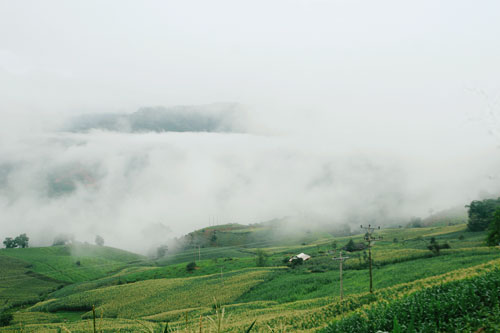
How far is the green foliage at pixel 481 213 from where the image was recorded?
106438 millimetres

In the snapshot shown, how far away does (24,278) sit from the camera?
12512 cm

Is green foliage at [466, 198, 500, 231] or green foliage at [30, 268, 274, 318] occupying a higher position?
green foliage at [466, 198, 500, 231]

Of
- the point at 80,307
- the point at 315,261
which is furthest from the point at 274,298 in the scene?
the point at 80,307

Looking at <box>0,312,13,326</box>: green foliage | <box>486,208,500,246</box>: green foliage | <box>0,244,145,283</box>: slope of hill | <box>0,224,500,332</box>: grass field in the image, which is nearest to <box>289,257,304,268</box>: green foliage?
<box>0,224,500,332</box>: grass field

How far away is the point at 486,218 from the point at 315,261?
208 feet

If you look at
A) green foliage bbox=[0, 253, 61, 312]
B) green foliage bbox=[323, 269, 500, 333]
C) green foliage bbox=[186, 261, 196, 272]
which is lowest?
green foliage bbox=[0, 253, 61, 312]

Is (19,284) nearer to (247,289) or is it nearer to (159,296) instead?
(159,296)

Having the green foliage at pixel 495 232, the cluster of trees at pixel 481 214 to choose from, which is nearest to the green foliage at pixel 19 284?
the green foliage at pixel 495 232

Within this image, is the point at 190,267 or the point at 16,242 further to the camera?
the point at 16,242

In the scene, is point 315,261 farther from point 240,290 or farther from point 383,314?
point 383,314

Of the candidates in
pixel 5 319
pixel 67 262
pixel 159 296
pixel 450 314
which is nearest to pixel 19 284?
pixel 67 262

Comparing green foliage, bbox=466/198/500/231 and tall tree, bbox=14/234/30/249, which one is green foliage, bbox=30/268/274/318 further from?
tall tree, bbox=14/234/30/249

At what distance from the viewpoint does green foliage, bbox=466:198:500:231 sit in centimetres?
10644

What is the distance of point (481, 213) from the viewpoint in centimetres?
10831
